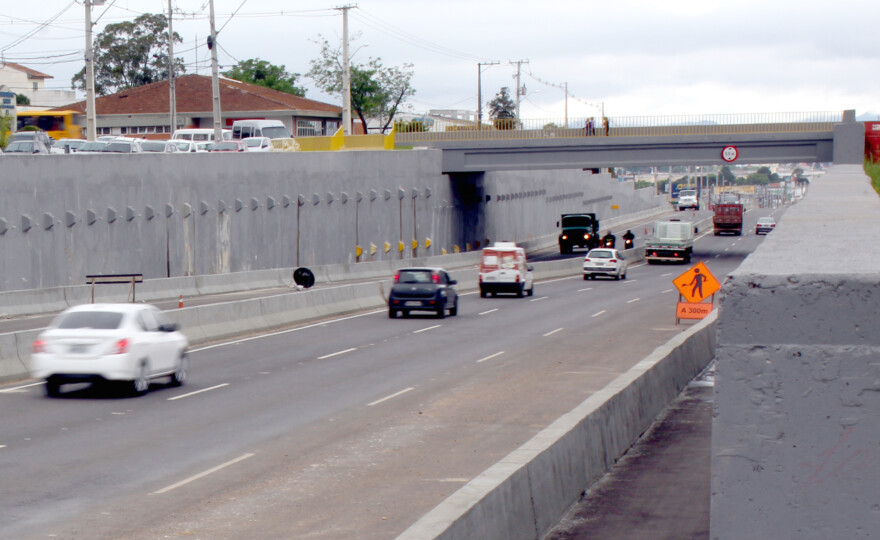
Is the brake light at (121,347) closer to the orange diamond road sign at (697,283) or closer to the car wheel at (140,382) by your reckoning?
the car wheel at (140,382)

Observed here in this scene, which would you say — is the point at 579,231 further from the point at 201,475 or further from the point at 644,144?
the point at 201,475

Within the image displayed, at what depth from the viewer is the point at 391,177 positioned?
6838cm

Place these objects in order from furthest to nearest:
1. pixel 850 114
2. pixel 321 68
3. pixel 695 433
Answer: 1. pixel 321 68
2. pixel 850 114
3. pixel 695 433

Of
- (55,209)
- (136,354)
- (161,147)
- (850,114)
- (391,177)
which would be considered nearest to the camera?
(136,354)

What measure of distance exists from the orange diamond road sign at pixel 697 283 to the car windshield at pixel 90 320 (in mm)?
16711

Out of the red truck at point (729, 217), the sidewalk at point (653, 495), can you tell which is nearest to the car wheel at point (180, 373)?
the sidewalk at point (653, 495)

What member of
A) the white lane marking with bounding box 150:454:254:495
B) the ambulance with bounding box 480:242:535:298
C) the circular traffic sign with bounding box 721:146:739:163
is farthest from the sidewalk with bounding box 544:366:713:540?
the circular traffic sign with bounding box 721:146:739:163

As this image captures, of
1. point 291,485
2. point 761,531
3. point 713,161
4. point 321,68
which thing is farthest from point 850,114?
point 321,68

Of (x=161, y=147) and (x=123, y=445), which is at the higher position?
(x=161, y=147)

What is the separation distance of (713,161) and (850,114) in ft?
25.6

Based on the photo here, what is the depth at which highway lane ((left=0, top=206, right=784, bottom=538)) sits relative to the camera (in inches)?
441

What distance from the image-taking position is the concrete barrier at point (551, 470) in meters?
6.80

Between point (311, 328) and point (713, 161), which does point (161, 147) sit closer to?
point (311, 328)

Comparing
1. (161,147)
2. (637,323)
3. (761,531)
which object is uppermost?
(161,147)
